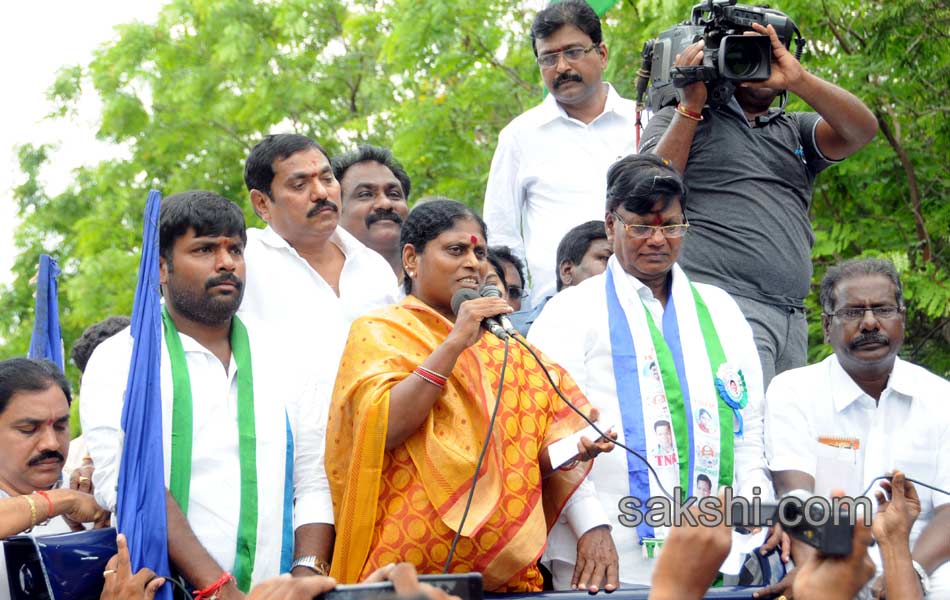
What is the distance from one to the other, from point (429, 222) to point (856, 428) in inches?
69.0

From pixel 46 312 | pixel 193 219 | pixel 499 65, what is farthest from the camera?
pixel 499 65

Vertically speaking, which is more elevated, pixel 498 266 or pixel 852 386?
pixel 498 266

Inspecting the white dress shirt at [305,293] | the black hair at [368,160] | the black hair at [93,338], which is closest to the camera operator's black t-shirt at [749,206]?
the white dress shirt at [305,293]

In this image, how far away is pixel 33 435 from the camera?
16.1ft

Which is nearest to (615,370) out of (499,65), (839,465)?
(839,465)

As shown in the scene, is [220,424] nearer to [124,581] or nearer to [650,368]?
[124,581]

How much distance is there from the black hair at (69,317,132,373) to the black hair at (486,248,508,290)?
1.86m

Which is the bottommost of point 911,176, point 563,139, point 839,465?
point 839,465

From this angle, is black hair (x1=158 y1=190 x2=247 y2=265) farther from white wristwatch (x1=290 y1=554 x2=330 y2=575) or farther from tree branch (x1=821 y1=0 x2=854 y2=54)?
tree branch (x1=821 y1=0 x2=854 y2=54)

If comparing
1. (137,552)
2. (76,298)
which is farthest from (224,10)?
(137,552)

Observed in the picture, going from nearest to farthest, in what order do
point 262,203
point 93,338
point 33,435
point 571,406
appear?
point 571,406
point 33,435
point 262,203
point 93,338

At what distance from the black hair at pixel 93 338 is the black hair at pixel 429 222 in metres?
2.38

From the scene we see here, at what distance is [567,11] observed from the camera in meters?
6.51

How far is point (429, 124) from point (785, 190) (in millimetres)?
6074
